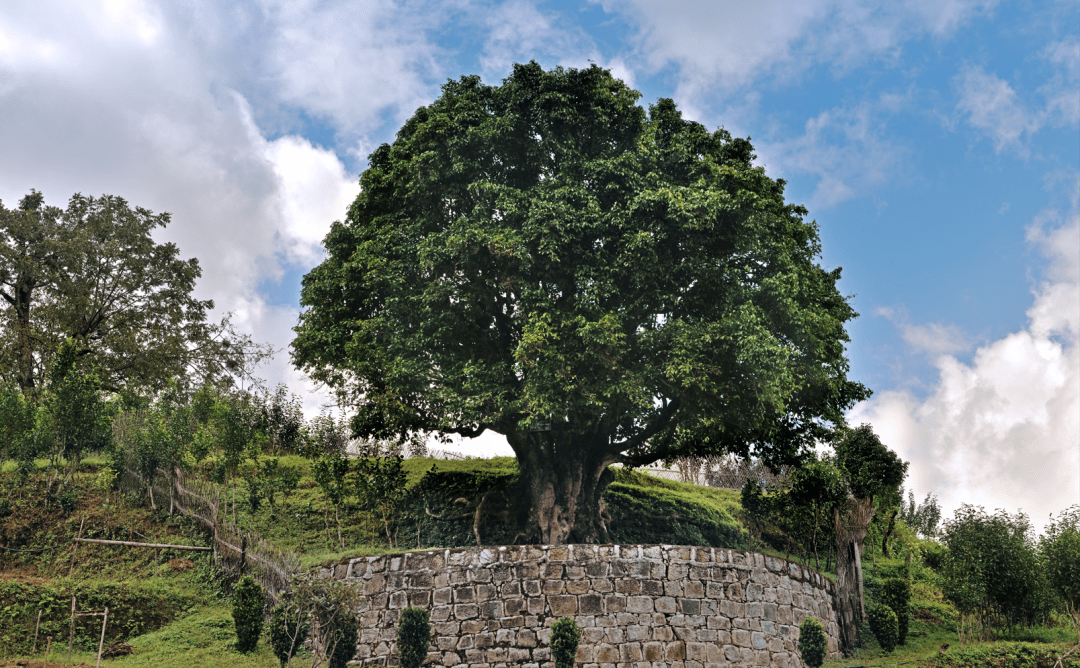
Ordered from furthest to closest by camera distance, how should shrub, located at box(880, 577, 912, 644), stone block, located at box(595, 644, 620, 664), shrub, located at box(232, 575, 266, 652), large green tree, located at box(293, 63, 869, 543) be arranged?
shrub, located at box(880, 577, 912, 644) < large green tree, located at box(293, 63, 869, 543) < shrub, located at box(232, 575, 266, 652) < stone block, located at box(595, 644, 620, 664)

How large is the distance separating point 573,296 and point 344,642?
9.36 metres

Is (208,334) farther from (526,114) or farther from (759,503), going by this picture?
(759,503)

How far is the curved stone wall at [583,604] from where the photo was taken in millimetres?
15102

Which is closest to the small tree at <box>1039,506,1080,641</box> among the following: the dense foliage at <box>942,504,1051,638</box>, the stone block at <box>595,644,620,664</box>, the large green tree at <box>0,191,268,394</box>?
the dense foliage at <box>942,504,1051,638</box>

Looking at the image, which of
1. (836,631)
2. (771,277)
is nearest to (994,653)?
(836,631)

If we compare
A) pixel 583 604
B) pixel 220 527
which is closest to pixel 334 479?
pixel 220 527

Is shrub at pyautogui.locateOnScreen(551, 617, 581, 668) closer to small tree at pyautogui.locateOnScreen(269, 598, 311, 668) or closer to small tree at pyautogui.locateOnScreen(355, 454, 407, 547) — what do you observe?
small tree at pyautogui.locateOnScreen(269, 598, 311, 668)

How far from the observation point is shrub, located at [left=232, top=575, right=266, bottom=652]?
50.4ft

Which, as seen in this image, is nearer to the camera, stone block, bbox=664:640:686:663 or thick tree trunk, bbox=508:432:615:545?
stone block, bbox=664:640:686:663

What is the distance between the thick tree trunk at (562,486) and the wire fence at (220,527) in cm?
614

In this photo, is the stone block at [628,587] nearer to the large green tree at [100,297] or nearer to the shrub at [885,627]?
the shrub at [885,627]

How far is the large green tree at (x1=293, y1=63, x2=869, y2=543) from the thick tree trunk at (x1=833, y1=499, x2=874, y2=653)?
78.8 inches

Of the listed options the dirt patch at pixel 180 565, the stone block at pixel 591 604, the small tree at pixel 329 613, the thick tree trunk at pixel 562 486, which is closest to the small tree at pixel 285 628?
the small tree at pixel 329 613

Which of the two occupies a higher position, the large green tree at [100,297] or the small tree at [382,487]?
the large green tree at [100,297]
